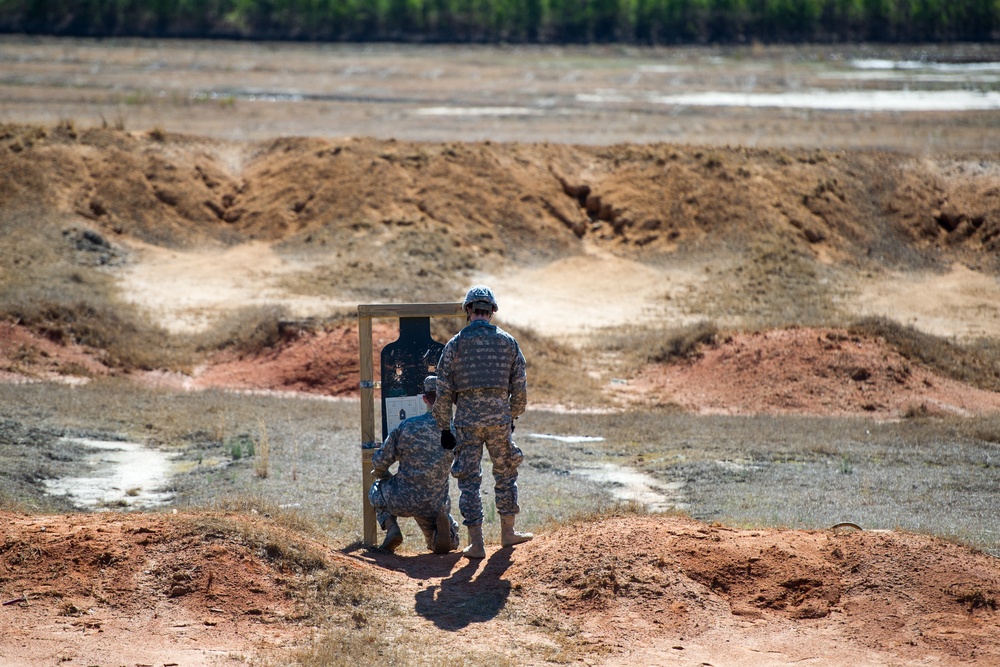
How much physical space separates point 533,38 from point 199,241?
29.1 metres

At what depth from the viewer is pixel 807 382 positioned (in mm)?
19453

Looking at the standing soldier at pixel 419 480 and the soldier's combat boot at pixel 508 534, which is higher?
the standing soldier at pixel 419 480

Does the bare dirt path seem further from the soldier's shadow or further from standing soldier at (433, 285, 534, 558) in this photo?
the soldier's shadow

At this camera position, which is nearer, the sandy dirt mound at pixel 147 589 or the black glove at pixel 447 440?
the sandy dirt mound at pixel 147 589

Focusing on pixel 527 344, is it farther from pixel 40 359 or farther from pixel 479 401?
pixel 479 401

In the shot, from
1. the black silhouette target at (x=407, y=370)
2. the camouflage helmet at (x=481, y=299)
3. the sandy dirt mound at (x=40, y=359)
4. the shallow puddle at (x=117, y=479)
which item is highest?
the camouflage helmet at (x=481, y=299)

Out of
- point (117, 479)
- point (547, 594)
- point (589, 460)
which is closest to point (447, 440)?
point (547, 594)

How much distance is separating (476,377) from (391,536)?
1483 mm

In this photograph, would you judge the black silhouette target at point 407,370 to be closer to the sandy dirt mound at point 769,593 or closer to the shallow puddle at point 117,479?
the sandy dirt mound at point 769,593

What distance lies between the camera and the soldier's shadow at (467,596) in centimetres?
756

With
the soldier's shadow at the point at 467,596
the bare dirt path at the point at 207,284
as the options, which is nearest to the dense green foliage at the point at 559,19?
the bare dirt path at the point at 207,284

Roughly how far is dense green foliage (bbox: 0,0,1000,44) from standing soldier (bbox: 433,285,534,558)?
49.0m

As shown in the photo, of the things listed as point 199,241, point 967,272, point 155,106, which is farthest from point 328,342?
point 155,106

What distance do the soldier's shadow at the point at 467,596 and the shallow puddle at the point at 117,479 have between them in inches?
161
